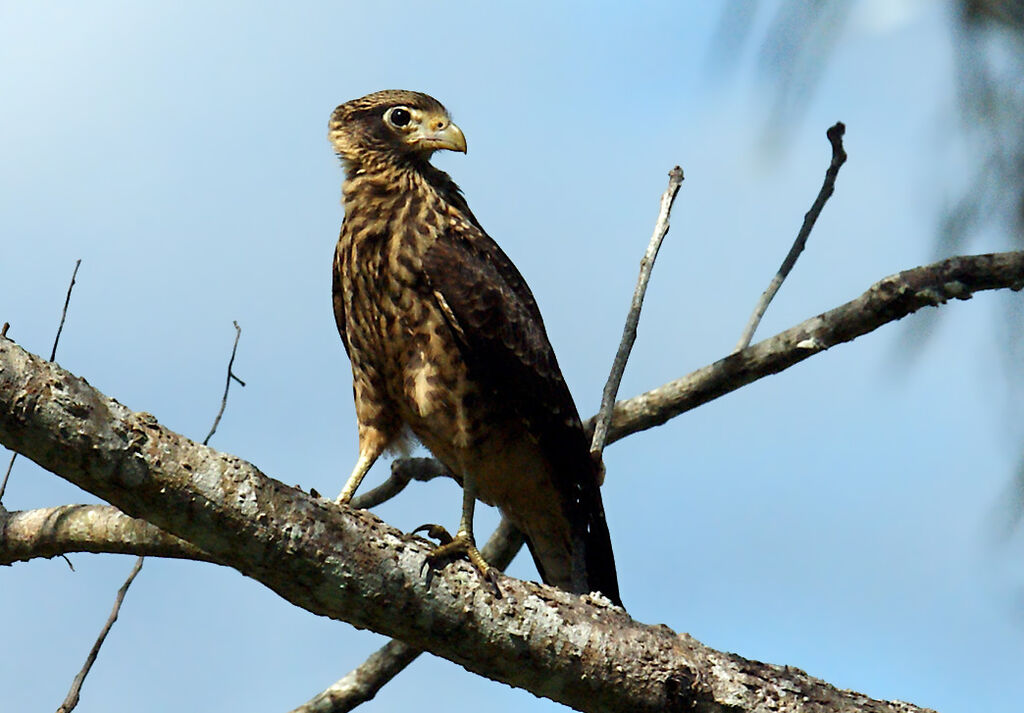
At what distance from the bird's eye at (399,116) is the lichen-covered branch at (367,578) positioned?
232 centimetres

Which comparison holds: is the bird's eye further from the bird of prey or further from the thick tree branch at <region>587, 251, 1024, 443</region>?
the thick tree branch at <region>587, 251, 1024, 443</region>

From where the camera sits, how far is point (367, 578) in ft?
9.23

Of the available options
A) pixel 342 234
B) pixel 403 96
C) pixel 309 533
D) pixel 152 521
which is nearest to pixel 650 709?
pixel 309 533

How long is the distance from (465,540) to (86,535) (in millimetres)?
1220

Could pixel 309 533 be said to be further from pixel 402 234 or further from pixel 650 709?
pixel 402 234

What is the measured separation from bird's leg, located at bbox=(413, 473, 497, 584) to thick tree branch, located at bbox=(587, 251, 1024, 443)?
0.78 m

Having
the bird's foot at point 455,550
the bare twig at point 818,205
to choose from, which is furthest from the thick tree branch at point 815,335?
the bird's foot at point 455,550

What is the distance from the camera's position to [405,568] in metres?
2.88

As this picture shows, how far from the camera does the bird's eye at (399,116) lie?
15.9ft

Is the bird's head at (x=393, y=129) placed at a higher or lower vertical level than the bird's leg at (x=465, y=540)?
higher

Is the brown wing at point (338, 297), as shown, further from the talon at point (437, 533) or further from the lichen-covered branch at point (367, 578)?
the lichen-covered branch at point (367, 578)

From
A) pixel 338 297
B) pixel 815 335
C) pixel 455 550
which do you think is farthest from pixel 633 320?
pixel 455 550

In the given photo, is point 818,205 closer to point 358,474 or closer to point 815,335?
point 815,335

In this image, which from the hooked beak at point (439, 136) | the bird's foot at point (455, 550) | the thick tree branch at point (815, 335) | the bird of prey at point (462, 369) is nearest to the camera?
the bird's foot at point (455, 550)
